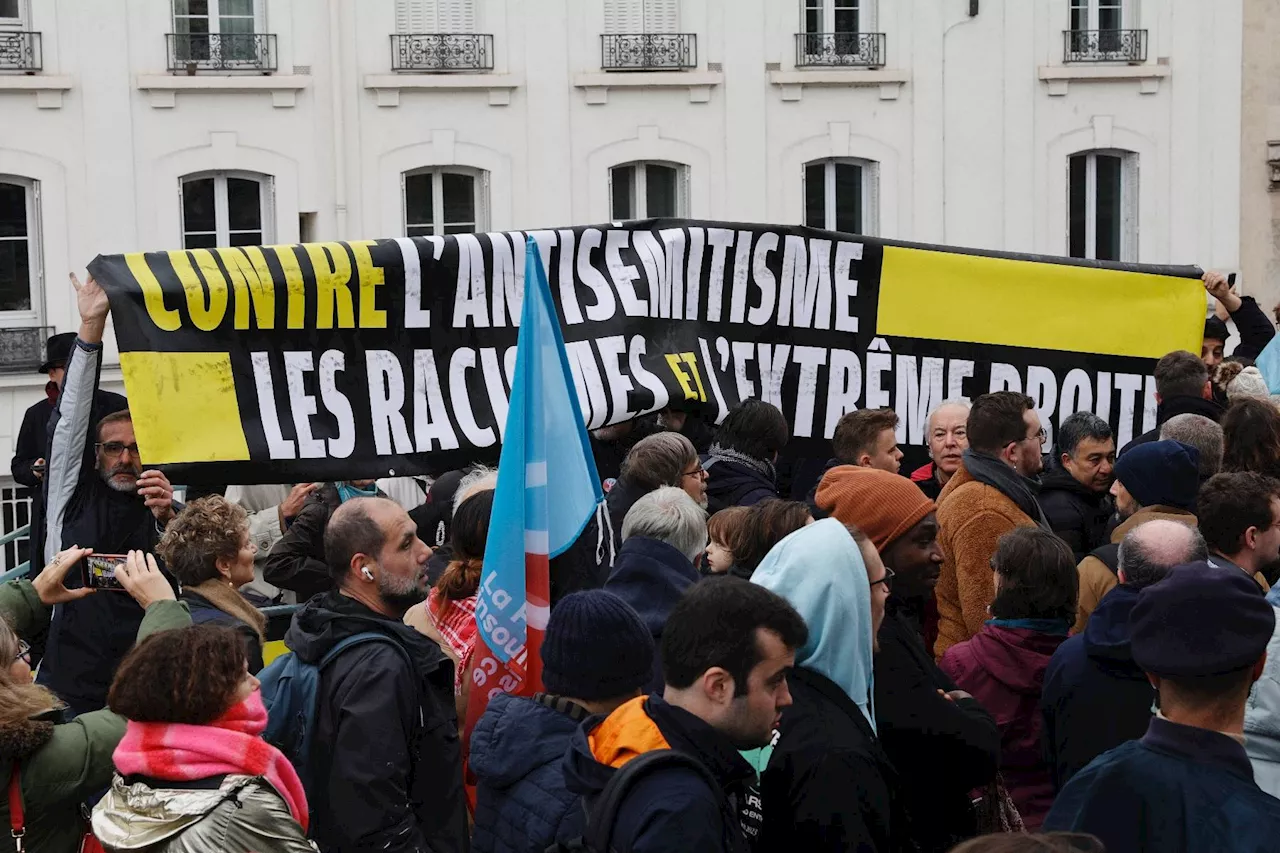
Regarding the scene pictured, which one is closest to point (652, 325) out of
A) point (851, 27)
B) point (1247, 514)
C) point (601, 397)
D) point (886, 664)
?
point (601, 397)

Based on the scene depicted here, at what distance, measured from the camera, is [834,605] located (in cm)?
409

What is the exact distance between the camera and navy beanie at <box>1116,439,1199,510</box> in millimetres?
5984

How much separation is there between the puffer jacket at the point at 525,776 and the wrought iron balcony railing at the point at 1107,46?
16.6 metres

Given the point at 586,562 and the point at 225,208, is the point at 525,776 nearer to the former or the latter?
the point at 586,562

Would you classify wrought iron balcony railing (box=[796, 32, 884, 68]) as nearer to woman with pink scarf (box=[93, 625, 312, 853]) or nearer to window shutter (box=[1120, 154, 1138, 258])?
window shutter (box=[1120, 154, 1138, 258])

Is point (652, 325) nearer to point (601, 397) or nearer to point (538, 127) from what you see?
point (601, 397)

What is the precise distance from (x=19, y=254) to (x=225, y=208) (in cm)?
201

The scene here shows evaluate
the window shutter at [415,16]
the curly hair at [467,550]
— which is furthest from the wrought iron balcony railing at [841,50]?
the curly hair at [467,550]

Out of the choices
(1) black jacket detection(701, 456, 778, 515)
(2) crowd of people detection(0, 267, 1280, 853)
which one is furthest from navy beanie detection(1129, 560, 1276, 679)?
(1) black jacket detection(701, 456, 778, 515)

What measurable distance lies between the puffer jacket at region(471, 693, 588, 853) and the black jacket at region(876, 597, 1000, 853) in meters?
0.82

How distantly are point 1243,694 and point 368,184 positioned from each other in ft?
49.8

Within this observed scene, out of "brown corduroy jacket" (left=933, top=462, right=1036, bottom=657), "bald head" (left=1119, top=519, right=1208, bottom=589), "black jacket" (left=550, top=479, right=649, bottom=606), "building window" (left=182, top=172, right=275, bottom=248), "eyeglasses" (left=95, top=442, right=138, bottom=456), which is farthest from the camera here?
"building window" (left=182, top=172, right=275, bottom=248)

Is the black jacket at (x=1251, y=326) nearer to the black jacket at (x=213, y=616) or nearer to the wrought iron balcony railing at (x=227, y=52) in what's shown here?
the black jacket at (x=213, y=616)

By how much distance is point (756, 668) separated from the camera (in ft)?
12.0
